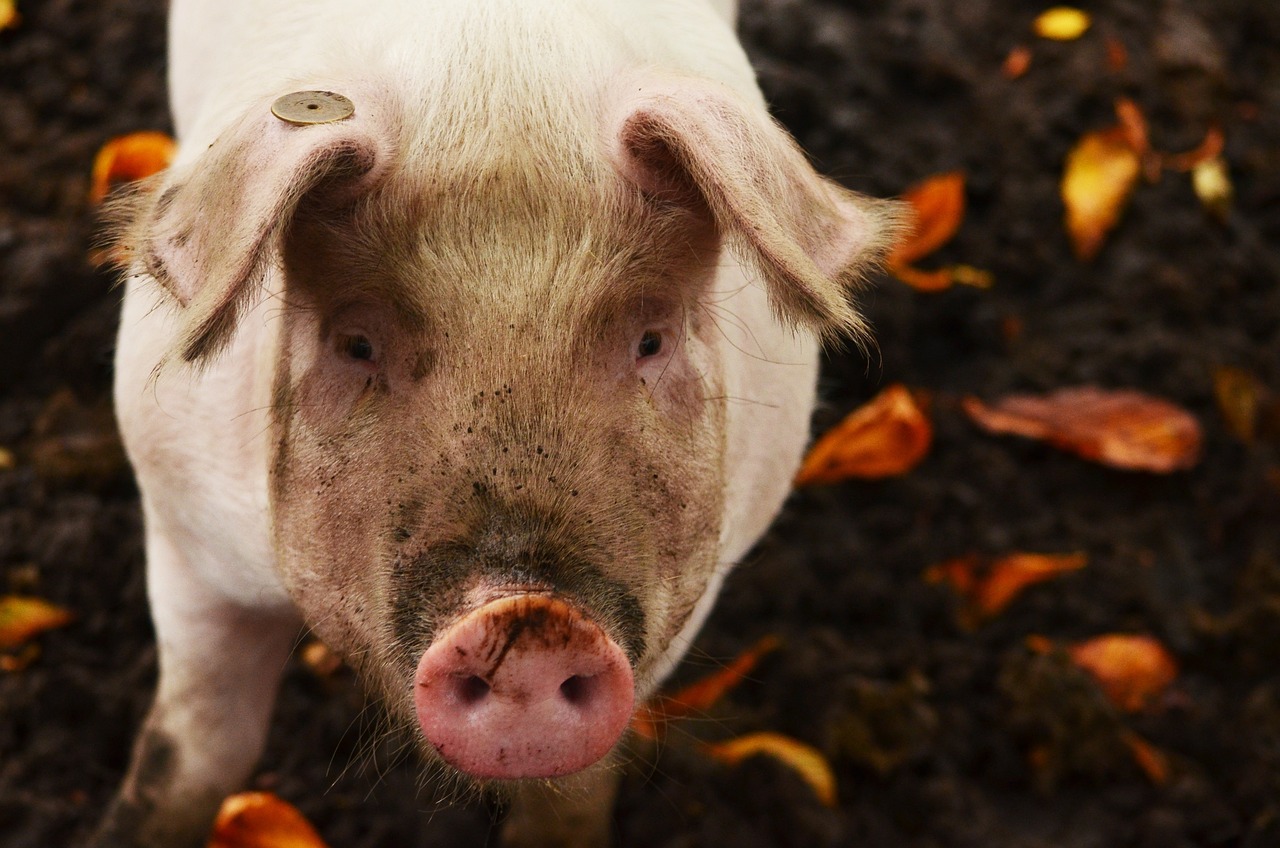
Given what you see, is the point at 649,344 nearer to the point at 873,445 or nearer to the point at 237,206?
the point at 237,206

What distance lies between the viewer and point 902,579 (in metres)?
3.44

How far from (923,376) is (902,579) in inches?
23.9

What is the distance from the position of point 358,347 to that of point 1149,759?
2130mm

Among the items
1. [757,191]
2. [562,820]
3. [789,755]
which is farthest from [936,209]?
[757,191]

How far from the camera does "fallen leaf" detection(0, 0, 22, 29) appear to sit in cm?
409

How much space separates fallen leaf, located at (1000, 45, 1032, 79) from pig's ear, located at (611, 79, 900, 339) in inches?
108

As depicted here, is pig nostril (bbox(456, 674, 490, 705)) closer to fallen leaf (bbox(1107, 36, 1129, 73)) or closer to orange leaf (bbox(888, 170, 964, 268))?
orange leaf (bbox(888, 170, 964, 268))

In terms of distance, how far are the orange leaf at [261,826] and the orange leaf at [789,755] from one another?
849mm

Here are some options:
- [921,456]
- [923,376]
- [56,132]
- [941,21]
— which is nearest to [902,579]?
[921,456]

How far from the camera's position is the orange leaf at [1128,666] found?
3.25 metres

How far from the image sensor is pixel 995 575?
3.46 metres

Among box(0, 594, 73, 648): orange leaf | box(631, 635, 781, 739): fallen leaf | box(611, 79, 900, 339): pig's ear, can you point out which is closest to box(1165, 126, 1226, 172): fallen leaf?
box(631, 635, 781, 739): fallen leaf

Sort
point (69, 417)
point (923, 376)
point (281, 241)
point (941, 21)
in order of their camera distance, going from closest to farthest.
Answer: point (281, 241) → point (69, 417) → point (923, 376) → point (941, 21)

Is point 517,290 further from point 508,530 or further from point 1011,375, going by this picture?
point 1011,375
